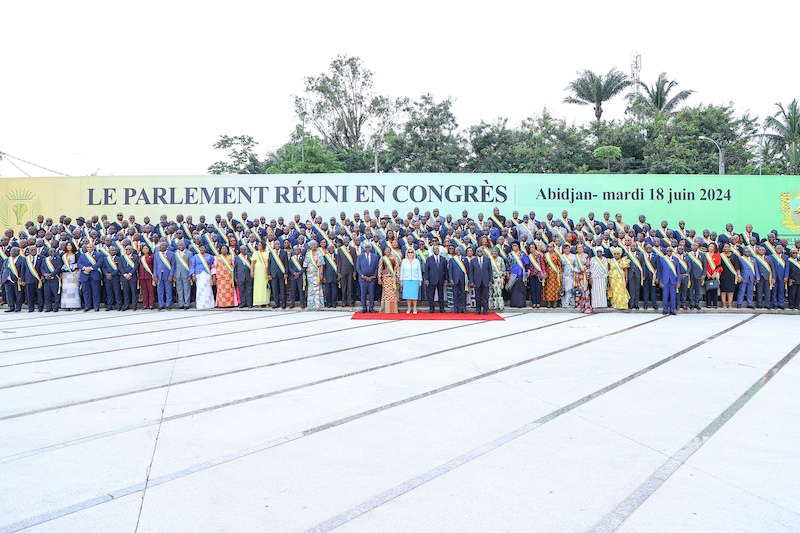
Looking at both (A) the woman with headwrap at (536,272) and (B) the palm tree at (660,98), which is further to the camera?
(B) the palm tree at (660,98)

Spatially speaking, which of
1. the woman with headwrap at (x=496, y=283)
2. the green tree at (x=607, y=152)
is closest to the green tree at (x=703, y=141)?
the green tree at (x=607, y=152)

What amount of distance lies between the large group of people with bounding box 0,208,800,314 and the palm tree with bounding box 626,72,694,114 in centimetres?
2527

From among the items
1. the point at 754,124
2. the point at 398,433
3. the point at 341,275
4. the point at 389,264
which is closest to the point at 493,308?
the point at 389,264

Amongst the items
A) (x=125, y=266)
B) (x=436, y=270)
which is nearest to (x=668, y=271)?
(x=436, y=270)

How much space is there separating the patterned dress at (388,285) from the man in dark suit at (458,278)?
1.23m

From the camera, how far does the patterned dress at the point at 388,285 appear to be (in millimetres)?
12625

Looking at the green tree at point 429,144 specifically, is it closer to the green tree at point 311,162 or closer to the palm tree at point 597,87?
the green tree at point 311,162

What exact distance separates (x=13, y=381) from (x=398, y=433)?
475 cm

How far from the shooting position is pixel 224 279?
44.4ft

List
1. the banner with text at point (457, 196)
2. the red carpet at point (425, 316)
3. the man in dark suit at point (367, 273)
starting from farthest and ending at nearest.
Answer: the banner with text at point (457, 196)
the man in dark suit at point (367, 273)
the red carpet at point (425, 316)

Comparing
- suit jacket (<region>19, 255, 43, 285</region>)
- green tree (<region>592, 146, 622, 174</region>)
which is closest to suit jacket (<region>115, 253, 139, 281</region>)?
suit jacket (<region>19, 255, 43, 285</region>)

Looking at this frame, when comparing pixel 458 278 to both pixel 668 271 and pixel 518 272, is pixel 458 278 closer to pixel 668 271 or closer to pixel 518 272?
pixel 518 272

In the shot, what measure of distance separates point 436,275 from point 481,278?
984 mm

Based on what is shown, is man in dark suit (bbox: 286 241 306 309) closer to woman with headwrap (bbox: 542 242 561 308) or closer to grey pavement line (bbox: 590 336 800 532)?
woman with headwrap (bbox: 542 242 561 308)
